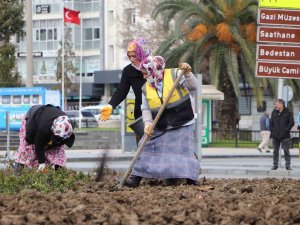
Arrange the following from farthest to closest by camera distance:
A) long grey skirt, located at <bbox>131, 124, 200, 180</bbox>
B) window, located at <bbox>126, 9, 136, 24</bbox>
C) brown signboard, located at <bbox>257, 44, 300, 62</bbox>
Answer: window, located at <bbox>126, 9, 136, 24</bbox>
brown signboard, located at <bbox>257, 44, 300, 62</bbox>
long grey skirt, located at <bbox>131, 124, 200, 180</bbox>

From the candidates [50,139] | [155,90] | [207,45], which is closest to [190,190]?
[155,90]

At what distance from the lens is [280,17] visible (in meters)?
19.7

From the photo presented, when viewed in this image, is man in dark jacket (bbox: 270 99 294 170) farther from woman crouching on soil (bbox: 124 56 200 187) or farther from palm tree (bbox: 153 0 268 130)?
palm tree (bbox: 153 0 268 130)

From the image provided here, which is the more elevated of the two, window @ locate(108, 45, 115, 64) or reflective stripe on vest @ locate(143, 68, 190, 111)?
window @ locate(108, 45, 115, 64)

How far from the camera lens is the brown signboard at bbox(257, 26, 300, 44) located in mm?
19703

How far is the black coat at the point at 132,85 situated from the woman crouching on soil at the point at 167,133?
2.34 ft

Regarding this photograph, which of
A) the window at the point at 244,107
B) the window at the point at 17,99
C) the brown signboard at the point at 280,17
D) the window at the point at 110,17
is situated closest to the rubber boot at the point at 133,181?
the brown signboard at the point at 280,17

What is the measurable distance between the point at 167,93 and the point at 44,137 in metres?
1.46

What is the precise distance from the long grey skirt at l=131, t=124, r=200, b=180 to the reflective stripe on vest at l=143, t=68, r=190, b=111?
11.1 inches

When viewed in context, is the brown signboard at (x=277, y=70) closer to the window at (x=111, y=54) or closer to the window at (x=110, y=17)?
the window at (x=110, y=17)

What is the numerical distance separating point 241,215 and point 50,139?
4.34 meters

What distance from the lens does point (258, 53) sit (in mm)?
19750

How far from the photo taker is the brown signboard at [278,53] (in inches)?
A: 781

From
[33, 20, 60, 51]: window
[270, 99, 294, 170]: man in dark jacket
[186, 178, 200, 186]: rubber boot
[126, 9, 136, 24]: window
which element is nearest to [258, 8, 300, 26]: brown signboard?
[270, 99, 294, 170]: man in dark jacket
